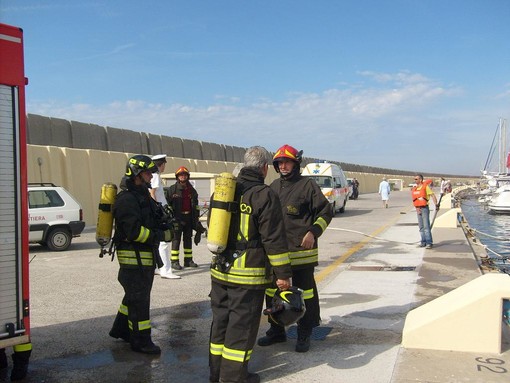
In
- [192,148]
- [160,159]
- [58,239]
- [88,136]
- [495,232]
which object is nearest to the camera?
[160,159]

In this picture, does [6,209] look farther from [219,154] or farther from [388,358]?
[219,154]

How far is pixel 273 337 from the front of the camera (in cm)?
533

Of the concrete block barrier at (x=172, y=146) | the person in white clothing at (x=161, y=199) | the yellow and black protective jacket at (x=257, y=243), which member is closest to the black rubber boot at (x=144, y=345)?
the yellow and black protective jacket at (x=257, y=243)

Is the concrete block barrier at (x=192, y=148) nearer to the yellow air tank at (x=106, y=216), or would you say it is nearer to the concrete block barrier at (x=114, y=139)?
the concrete block barrier at (x=114, y=139)

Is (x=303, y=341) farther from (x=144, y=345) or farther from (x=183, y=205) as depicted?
(x=183, y=205)

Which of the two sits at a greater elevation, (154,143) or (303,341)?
(154,143)

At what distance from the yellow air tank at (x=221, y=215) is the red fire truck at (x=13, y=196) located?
1470 millimetres

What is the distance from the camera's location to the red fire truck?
396cm

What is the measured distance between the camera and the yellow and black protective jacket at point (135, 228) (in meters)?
4.89

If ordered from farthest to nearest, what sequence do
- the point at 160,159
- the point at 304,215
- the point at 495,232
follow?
the point at 495,232 → the point at 160,159 → the point at 304,215

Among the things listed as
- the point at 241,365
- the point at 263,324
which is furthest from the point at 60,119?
the point at 241,365

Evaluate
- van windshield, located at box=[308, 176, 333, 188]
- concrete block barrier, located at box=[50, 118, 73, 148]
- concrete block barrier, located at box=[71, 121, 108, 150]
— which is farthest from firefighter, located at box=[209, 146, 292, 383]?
van windshield, located at box=[308, 176, 333, 188]

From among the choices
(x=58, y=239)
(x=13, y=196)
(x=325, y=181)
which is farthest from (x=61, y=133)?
(x=13, y=196)

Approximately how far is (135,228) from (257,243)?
1.31m
